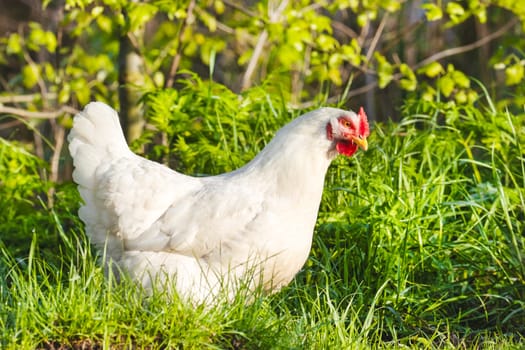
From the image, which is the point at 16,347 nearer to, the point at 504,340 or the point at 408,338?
the point at 408,338

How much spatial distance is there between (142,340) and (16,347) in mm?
483

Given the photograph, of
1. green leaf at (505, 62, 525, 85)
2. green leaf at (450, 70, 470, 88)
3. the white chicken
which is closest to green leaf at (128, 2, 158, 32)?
the white chicken

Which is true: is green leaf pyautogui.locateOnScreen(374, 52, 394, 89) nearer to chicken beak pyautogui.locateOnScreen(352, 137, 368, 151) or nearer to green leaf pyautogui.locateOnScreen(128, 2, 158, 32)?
green leaf pyautogui.locateOnScreen(128, 2, 158, 32)

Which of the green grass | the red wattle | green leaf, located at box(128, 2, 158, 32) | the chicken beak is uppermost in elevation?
green leaf, located at box(128, 2, 158, 32)

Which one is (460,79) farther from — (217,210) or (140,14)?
(217,210)

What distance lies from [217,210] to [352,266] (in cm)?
103

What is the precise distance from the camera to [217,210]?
4.38m

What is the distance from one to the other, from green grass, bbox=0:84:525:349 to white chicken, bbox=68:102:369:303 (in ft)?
0.60

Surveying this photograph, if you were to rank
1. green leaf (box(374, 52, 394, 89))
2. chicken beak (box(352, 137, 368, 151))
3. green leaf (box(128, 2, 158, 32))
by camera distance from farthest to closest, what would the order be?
green leaf (box(374, 52, 394, 89)) < green leaf (box(128, 2, 158, 32)) < chicken beak (box(352, 137, 368, 151))

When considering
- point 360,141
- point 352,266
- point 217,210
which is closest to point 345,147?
point 360,141

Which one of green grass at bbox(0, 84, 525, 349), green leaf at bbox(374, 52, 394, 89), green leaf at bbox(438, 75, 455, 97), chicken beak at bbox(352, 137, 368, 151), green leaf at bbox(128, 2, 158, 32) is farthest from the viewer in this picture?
green leaf at bbox(374, 52, 394, 89)

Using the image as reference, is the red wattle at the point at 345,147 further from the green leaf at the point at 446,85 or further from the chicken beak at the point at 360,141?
the green leaf at the point at 446,85

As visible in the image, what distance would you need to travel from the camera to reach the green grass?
362 centimetres

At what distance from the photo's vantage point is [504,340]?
13.9ft
